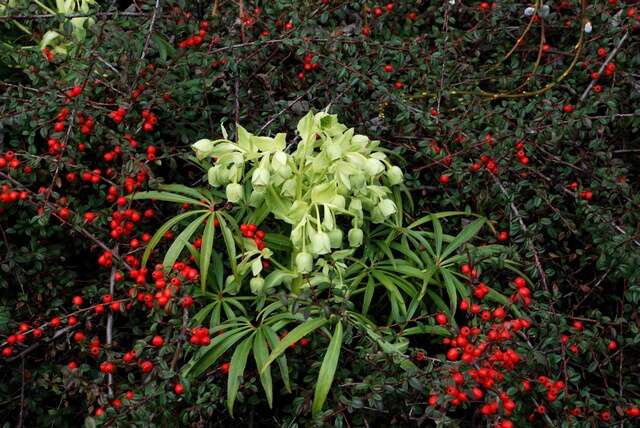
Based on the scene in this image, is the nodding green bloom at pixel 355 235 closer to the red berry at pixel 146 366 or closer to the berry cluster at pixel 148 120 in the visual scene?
the red berry at pixel 146 366

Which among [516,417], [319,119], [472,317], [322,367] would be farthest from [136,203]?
[516,417]

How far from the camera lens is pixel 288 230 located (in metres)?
2.76

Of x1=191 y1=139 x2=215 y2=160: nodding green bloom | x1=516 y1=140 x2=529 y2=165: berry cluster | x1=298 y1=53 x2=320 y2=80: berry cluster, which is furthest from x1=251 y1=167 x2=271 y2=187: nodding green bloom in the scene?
x1=516 y1=140 x2=529 y2=165: berry cluster

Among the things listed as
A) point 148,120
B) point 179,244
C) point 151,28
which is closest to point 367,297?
point 179,244

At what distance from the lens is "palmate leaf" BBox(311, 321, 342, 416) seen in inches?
85.1

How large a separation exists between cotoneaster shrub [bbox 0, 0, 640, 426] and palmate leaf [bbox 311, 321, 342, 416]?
39mm

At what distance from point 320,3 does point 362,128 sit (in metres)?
0.76

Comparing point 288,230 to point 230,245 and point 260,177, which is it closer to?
point 230,245

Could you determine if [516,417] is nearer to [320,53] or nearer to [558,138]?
[558,138]

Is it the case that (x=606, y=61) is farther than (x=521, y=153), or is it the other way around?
(x=606, y=61)

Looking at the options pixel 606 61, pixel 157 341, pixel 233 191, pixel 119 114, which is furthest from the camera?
pixel 606 61

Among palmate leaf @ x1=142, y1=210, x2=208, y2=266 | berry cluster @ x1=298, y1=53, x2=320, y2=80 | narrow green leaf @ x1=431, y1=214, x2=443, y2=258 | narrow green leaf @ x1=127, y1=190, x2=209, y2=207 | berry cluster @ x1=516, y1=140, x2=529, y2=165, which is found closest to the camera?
palmate leaf @ x1=142, y1=210, x2=208, y2=266

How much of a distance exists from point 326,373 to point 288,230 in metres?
0.72

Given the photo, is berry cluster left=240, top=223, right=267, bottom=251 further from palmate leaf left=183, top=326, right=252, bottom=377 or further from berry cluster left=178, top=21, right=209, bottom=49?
berry cluster left=178, top=21, right=209, bottom=49
